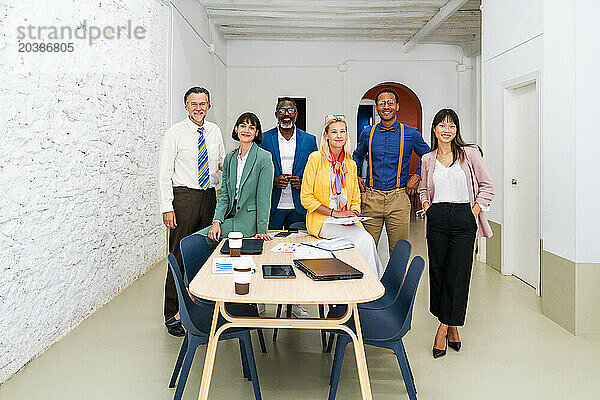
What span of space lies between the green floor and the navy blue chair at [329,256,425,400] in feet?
0.98

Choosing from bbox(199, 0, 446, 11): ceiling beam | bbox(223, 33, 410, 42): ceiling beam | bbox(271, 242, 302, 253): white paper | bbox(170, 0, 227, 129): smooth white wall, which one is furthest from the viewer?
bbox(223, 33, 410, 42): ceiling beam

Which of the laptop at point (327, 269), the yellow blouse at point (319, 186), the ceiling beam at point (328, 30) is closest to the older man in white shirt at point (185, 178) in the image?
the yellow blouse at point (319, 186)

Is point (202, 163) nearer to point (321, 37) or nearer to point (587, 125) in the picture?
point (587, 125)

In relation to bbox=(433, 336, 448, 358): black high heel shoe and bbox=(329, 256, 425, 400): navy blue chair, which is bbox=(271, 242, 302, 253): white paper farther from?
bbox=(433, 336, 448, 358): black high heel shoe

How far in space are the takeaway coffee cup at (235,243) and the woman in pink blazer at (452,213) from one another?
4.78ft

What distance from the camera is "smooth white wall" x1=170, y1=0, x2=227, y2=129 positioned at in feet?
25.0

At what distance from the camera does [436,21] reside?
992 centimetres

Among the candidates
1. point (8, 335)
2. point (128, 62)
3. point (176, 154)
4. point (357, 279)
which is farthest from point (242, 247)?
point (128, 62)

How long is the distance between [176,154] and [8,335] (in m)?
1.72

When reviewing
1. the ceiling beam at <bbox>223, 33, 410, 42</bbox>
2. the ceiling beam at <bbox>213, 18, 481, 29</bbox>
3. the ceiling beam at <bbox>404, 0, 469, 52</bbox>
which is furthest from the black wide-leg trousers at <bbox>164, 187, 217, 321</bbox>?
the ceiling beam at <bbox>223, 33, 410, 42</bbox>

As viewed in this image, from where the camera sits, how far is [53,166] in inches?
160

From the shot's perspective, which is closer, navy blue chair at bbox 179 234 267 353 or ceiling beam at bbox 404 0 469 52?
navy blue chair at bbox 179 234 267 353

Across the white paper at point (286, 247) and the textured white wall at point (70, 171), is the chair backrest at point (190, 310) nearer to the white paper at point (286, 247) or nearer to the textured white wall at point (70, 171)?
the white paper at point (286, 247)

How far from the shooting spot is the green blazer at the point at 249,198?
3.98 metres
